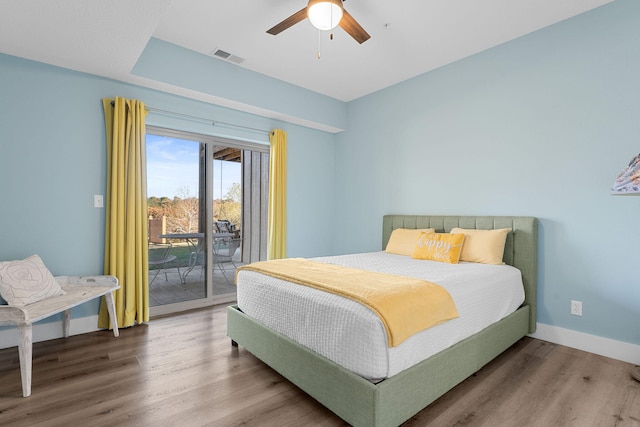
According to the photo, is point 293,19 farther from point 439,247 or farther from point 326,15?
point 439,247

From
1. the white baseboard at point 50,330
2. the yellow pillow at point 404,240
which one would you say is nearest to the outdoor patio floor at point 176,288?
the white baseboard at point 50,330

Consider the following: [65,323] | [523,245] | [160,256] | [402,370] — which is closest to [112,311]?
[65,323]

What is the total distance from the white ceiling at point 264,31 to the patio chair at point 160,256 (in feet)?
5.73

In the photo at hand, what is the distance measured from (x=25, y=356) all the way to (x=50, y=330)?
1014mm

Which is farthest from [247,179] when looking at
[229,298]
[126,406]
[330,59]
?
[126,406]

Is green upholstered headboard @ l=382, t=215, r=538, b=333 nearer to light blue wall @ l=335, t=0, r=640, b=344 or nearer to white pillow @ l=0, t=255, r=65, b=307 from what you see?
light blue wall @ l=335, t=0, r=640, b=344

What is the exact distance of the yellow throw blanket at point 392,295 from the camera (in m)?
1.64

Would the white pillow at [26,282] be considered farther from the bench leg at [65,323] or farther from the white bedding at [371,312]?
the white bedding at [371,312]

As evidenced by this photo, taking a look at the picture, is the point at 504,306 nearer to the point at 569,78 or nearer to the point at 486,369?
the point at 486,369

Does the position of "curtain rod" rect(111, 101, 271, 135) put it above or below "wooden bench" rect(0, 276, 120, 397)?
above

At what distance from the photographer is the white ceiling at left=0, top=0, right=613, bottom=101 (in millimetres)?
2150

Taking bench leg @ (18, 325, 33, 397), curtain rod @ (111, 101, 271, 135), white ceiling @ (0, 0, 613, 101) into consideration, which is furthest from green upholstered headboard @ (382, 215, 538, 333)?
bench leg @ (18, 325, 33, 397)

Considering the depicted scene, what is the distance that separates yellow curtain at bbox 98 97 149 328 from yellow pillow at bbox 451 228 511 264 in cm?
317

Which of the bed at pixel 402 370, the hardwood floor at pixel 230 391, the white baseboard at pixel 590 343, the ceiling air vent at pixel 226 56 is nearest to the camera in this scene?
the bed at pixel 402 370
